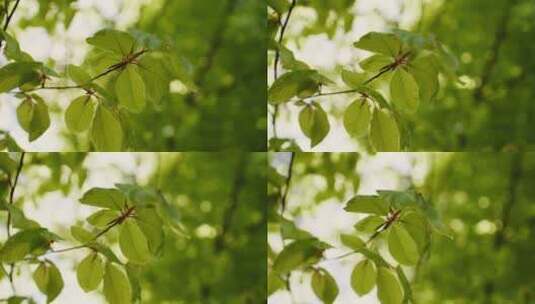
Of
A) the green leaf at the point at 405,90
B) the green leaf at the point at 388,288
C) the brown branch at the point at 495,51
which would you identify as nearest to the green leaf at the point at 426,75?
the green leaf at the point at 405,90

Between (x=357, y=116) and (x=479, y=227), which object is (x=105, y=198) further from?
(x=479, y=227)

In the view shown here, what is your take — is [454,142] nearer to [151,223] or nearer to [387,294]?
[387,294]

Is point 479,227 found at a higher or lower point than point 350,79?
lower

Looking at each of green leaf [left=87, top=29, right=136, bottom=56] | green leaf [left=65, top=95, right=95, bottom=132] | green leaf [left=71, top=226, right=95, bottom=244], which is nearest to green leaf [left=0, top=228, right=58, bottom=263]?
green leaf [left=71, top=226, right=95, bottom=244]

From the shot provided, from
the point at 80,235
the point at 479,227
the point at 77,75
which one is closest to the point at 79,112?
the point at 77,75

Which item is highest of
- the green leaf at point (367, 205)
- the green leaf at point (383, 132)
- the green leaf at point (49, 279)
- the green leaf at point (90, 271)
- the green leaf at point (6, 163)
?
the green leaf at point (383, 132)

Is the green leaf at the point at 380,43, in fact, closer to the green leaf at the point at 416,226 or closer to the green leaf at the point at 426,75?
the green leaf at the point at 426,75
